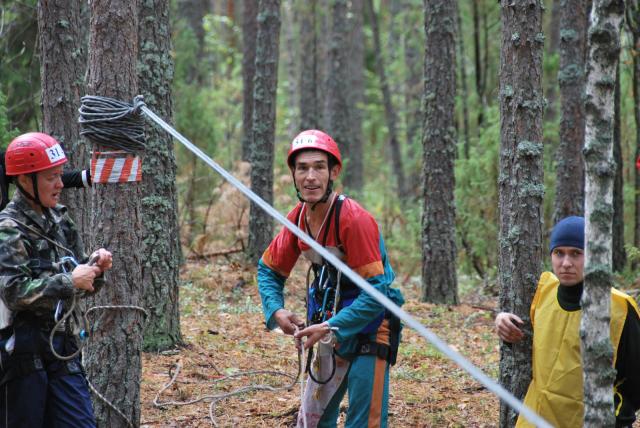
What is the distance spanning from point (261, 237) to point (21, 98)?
14.7 feet

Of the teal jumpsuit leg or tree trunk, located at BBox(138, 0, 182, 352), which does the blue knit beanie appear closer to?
the teal jumpsuit leg

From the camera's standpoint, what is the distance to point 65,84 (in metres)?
7.76

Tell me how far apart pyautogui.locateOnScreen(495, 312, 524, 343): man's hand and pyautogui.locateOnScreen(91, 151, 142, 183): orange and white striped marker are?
2.44 m

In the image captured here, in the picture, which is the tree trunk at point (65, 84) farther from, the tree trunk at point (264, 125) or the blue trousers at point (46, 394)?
the tree trunk at point (264, 125)

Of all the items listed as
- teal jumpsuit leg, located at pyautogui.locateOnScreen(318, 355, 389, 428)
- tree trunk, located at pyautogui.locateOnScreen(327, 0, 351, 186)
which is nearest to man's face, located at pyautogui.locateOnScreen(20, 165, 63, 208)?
teal jumpsuit leg, located at pyautogui.locateOnScreen(318, 355, 389, 428)

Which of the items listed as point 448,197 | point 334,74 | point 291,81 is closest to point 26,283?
point 448,197

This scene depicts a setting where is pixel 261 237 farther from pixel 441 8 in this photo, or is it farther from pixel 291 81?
pixel 291 81

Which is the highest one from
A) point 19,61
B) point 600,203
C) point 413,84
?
point 413,84

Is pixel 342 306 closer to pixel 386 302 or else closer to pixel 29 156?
pixel 386 302

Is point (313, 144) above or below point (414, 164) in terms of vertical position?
below

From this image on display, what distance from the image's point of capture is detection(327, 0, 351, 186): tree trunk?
20750mm

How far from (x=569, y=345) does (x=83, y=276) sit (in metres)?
2.65

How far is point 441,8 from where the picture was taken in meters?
11.5

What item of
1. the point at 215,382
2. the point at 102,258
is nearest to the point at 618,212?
the point at 215,382
